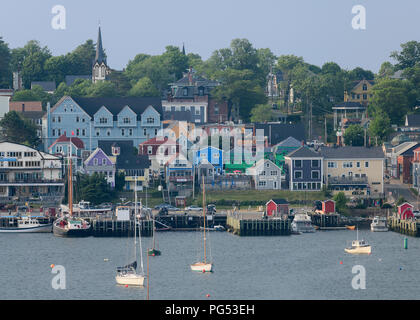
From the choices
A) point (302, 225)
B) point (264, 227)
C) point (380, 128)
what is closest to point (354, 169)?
point (302, 225)

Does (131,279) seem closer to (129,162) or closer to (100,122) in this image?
(129,162)

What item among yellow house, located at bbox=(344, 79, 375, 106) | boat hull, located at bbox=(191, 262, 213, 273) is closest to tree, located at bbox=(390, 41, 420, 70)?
yellow house, located at bbox=(344, 79, 375, 106)

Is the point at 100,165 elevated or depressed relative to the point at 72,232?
elevated

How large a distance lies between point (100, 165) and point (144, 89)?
32626mm

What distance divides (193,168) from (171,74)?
45975mm

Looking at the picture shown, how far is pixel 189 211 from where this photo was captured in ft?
378

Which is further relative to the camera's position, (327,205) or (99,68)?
(99,68)

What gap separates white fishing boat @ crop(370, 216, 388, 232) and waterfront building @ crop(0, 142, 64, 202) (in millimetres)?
27514

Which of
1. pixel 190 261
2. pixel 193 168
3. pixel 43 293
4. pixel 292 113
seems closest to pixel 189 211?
pixel 193 168

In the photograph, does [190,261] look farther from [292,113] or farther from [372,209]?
[292,113]

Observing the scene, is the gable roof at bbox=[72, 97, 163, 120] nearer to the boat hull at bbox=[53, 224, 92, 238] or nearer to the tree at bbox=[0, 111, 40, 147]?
the tree at bbox=[0, 111, 40, 147]

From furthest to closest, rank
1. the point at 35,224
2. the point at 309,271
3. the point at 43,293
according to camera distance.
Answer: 1. the point at 35,224
2. the point at 309,271
3. the point at 43,293

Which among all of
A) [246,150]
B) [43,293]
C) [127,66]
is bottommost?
[43,293]

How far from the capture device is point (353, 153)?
125062mm
